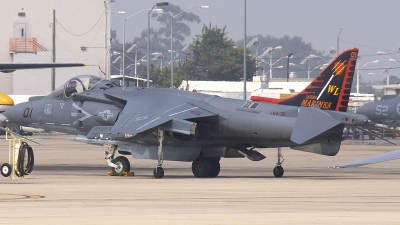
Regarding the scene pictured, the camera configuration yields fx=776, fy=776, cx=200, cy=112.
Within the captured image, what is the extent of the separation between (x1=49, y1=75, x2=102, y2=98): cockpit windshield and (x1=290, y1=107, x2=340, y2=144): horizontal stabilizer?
6.87 meters

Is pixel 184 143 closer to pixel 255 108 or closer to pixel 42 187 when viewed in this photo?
pixel 255 108

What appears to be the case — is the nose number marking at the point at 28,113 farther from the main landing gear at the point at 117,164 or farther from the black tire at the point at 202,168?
the black tire at the point at 202,168

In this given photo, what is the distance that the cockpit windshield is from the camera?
2402cm

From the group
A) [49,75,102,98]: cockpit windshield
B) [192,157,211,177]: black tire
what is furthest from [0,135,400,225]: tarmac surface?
[49,75,102,98]: cockpit windshield

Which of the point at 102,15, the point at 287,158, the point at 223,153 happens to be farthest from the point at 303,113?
the point at 102,15

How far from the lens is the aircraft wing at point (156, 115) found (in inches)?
829

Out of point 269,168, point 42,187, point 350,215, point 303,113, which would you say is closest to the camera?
point 350,215

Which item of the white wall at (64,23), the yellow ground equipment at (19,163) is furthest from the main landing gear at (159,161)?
the white wall at (64,23)

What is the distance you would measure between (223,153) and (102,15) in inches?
2284

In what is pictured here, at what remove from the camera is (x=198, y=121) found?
22.2 meters

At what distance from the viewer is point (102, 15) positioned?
78625mm

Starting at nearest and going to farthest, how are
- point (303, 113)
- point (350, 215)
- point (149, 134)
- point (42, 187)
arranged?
point (350, 215)
point (42, 187)
point (303, 113)
point (149, 134)

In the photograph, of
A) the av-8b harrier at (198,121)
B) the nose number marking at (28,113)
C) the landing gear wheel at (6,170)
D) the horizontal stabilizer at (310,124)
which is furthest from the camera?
the nose number marking at (28,113)

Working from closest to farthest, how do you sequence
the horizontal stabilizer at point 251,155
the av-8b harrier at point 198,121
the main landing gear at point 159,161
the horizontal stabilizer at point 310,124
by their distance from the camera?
the horizontal stabilizer at point 310,124
the av-8b harrier at point 198,121
the main landing gear at point 159,161
the horizontal stabilizer at point 251,155
